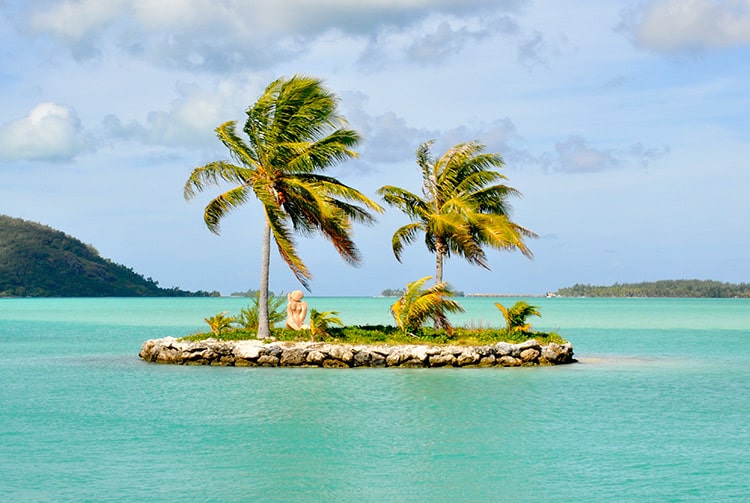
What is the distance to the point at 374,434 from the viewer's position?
15.8m

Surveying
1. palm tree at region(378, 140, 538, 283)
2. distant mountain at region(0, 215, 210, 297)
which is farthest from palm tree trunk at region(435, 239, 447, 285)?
distant mountain at region(0, 215, 210, 297)

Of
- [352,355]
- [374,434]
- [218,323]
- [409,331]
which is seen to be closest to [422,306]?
[409,331]

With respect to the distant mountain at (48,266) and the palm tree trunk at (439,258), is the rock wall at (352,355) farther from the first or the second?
the distant mountain at (48,266)

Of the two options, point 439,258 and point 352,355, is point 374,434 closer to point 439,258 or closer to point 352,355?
point 352,355

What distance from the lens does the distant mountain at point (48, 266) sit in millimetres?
157375

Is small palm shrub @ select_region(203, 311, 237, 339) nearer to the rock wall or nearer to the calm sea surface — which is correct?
the rock wall

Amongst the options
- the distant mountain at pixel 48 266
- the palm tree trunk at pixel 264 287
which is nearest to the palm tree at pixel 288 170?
the palm tree trunk at pixel 264 287

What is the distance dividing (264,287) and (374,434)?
12.0 meters

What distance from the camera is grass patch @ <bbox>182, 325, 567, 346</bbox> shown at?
26.3m

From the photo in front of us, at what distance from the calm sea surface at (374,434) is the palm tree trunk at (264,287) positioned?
2.09 metres

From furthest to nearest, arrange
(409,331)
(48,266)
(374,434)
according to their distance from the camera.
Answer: (48,266), (409,331), (374,434)

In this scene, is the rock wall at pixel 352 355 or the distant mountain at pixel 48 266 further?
the distant mountain at pixel 48 266

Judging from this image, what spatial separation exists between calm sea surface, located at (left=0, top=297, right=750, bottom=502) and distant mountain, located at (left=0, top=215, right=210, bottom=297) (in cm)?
14096

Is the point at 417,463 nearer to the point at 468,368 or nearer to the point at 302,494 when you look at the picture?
the point at 302,494
